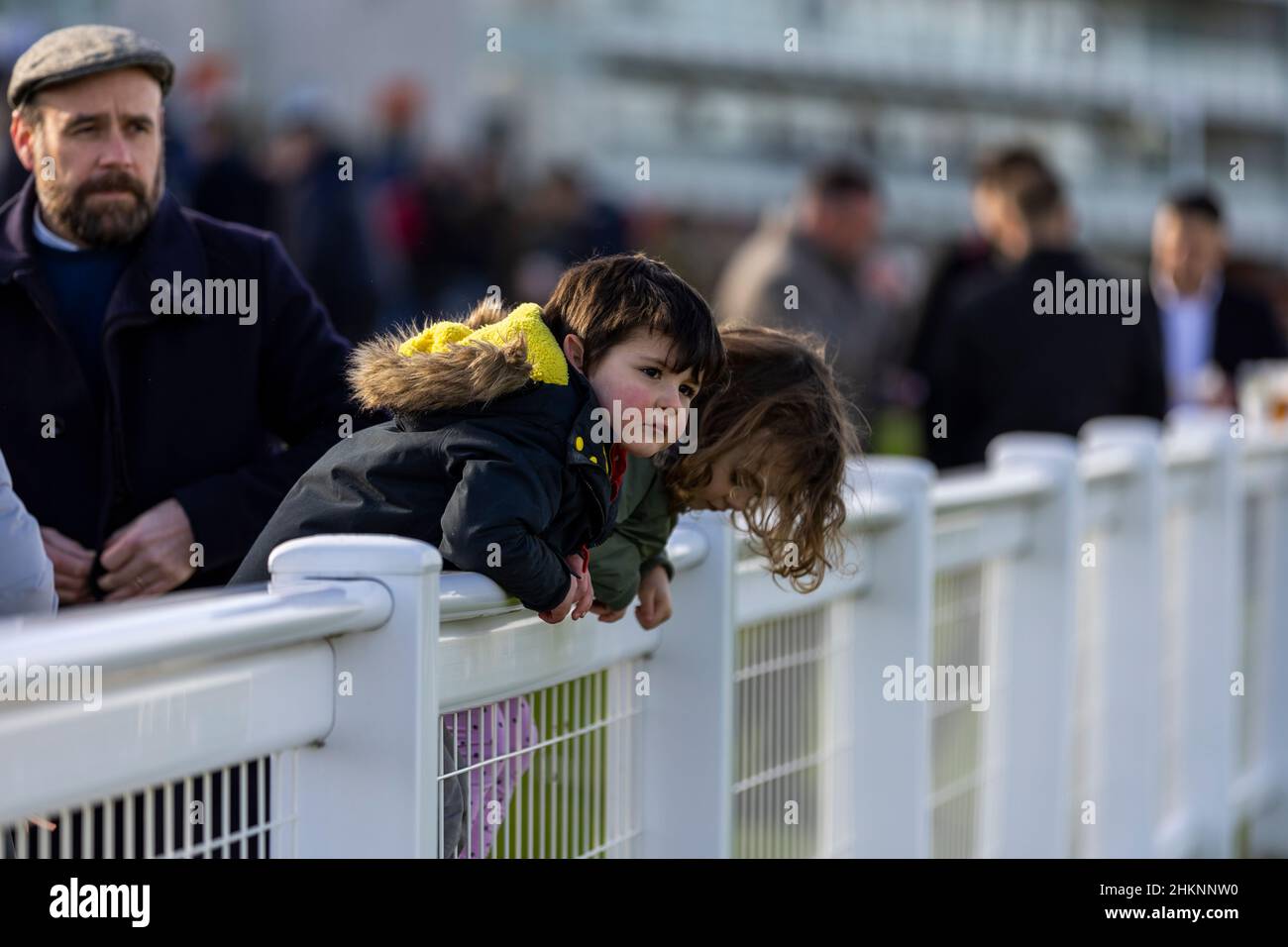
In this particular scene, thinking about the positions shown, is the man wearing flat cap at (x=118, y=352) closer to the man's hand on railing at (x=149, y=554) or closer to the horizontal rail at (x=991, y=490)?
the man's hand on railing at (x=149, y=554)

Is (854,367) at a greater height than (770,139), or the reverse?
(770,139)

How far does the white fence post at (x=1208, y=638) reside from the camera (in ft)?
20.9

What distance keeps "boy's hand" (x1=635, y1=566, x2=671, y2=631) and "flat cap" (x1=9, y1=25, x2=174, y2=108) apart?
4.37ft

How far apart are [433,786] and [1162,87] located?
2443 inches

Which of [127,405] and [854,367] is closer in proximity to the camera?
[127,405]

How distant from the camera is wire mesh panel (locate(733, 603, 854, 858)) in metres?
3.56

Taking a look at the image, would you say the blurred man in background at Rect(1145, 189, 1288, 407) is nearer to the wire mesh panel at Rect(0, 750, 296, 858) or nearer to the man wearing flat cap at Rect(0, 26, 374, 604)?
the man wearing flat cap at Rect(0, 26, 374, 604)

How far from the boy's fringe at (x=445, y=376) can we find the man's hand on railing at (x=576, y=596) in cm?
26

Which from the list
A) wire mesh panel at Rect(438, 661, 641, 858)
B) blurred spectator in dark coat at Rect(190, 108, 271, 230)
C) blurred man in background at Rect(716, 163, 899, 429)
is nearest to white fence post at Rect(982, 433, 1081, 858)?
wire mesh panel at Rect(438, 661, 641, 858)

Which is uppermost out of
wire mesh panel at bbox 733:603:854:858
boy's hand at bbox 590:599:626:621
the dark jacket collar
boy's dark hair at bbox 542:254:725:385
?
the dark jacket collar

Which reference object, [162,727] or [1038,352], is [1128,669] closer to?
[1038,352]
